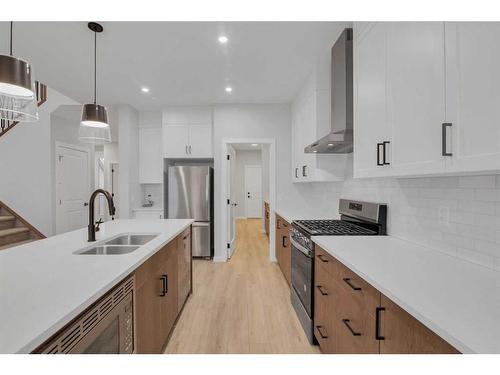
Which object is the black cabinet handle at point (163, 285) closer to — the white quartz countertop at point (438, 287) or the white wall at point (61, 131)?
the white quartz countertop at point (438, 287)

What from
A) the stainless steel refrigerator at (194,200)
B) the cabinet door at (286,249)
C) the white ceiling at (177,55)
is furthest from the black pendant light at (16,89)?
the stainless steel refrigerator at (194,200)

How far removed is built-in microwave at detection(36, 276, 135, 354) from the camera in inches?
31.2

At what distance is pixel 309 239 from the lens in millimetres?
1962

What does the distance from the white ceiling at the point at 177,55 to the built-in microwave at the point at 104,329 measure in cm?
213

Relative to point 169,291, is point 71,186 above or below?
above

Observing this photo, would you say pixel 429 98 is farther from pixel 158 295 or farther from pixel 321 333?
pixel 158 295

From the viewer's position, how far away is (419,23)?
45.7 inches

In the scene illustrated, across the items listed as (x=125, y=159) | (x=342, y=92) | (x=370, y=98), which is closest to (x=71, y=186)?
(x=125, y=159)

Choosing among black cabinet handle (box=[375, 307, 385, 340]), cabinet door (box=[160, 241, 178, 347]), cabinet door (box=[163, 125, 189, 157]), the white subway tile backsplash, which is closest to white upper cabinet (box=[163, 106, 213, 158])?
cabinet door (box=[163, 125, 189, 157])

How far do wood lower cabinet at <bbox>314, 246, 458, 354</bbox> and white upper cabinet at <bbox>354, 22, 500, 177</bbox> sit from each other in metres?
0.59

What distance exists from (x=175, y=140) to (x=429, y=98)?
12.8 ft

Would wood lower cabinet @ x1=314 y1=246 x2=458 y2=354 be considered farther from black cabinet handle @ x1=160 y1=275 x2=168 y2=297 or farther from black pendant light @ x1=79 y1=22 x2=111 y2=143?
black pendant light @ x1=79 y1=22 x2=111 y2=143

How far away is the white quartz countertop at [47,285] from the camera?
0.68m

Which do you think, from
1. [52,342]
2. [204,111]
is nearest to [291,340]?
[52,342]
